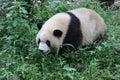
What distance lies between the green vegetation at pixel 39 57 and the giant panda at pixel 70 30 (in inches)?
7.2

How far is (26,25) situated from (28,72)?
1.44 m

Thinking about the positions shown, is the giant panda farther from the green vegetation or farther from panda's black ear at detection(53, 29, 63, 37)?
the green vegetation

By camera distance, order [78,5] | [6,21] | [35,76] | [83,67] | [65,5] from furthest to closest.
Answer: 1. [78,5]
2. [65,5]
3. [6,21]
4. [83,67]
5. [35,76]

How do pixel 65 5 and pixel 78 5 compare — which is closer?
pixel 65 5

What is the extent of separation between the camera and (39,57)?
5488mm

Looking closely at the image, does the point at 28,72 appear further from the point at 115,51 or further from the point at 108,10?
the point at 108,10

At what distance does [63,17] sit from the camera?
18.9 ft

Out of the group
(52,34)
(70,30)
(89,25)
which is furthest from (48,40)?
(89,25)

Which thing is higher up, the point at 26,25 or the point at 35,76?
the point at 26,25

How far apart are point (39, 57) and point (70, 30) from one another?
0.71 m

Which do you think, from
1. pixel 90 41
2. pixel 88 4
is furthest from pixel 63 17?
pixel 88 4

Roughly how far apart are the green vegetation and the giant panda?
0.60ft

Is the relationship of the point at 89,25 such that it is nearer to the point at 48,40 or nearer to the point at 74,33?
the point at 74,33

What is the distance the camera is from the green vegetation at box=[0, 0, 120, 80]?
4883 mm
